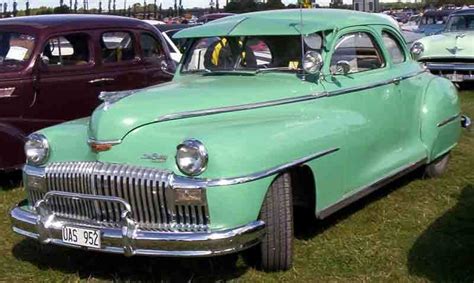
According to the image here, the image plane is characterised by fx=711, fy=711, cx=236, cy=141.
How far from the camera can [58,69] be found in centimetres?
712

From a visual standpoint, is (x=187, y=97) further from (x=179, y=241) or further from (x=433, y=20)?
(x=433, y=20)

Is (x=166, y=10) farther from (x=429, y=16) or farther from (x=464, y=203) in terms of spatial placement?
(x=464, y=203)

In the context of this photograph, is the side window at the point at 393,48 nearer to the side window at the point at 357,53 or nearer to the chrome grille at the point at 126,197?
the side window at the point at 357,53

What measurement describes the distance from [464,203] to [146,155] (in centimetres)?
311

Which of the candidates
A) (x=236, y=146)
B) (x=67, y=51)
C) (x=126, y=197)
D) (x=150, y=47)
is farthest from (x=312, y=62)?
(x=150, y=47)

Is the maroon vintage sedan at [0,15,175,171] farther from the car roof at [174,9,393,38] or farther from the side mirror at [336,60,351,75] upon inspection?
the side mirror at [336,60,351,75]

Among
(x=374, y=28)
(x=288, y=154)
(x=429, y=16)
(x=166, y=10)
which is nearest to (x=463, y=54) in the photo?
(x=429, y=16)

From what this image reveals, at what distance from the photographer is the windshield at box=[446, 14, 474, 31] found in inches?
534

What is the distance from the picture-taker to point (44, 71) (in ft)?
22.8

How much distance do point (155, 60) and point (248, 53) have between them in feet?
9.99

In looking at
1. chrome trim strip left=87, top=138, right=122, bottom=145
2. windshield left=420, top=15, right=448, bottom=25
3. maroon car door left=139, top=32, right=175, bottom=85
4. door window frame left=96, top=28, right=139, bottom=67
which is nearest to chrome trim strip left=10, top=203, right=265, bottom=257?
chrome trim strip left=87, top=138, right=122, bottom=145

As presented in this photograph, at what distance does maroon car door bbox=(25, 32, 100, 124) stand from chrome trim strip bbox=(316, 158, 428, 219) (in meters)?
3.29

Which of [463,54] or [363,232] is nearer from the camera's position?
[363,232]

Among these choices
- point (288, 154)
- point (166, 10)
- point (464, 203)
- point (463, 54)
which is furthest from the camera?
point (166, 10)
